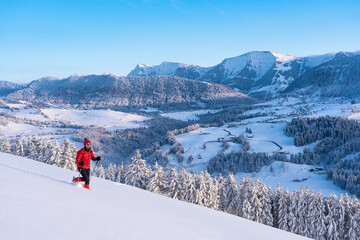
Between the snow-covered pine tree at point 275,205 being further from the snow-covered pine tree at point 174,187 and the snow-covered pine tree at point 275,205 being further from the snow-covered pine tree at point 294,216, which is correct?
the snow-covered pine tree at point 174,187

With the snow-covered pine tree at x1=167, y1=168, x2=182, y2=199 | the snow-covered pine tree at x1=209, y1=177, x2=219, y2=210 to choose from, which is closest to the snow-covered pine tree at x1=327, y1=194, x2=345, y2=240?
the snow-covered pine tree at x1=209, y1=177, x2=219, y2=210

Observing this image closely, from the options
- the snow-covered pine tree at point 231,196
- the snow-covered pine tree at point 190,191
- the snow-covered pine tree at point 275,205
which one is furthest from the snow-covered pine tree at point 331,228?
the snow-covered pine tree at point 190,191

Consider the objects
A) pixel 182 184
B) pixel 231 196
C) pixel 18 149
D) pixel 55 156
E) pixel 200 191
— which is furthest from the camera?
pixel 18 149

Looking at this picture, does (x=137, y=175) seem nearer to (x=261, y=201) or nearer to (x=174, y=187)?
(x=174, y=187)

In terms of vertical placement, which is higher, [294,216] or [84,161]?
[84,161]

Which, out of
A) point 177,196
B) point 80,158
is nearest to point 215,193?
point 177,196

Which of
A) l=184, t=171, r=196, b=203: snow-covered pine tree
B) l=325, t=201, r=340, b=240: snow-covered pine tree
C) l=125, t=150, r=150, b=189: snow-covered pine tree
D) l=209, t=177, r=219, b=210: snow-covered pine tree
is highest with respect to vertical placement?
l=125, t=150, r=150, b=189: snow-covered pine tree

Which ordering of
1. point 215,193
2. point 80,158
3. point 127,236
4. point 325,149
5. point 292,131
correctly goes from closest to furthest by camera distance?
point 127,236 → point 80,158 → point 215,193 → point 325,149 → point 292,131

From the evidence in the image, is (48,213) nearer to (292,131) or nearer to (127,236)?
(127,236)

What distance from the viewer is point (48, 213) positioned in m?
8.02

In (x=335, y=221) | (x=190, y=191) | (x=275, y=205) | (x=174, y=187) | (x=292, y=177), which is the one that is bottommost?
(x=292, y=177)

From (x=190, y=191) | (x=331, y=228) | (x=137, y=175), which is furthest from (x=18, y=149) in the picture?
(x=331, y=228)

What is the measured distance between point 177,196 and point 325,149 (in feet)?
345

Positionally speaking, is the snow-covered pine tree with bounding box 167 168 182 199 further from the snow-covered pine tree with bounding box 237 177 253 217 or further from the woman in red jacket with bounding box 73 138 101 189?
the woman in red jacket with bounding box 73 138 101 189
